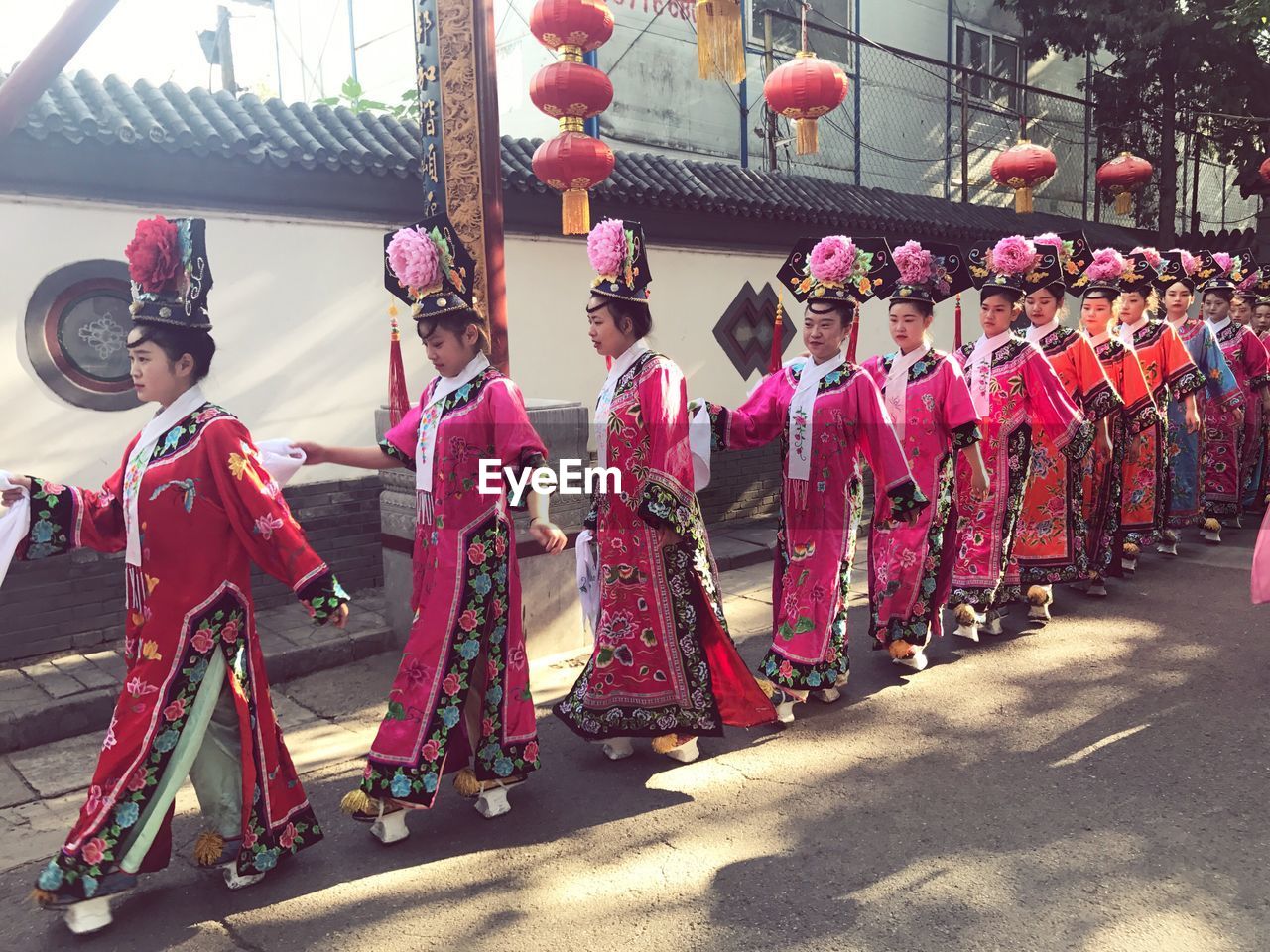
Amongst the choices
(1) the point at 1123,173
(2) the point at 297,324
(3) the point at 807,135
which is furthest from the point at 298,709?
(1) the point at 1123,173

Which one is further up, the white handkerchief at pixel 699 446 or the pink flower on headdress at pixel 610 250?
the pink flower on headdress at pixel 610 250

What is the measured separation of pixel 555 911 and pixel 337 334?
433cm

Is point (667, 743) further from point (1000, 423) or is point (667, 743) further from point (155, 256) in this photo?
point (1000, 423)

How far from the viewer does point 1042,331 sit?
616 centimetres

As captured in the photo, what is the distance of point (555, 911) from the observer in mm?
2938

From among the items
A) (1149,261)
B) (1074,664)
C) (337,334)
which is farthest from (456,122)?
(1149,261)

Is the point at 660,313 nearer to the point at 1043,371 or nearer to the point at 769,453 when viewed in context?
the point at 769,453

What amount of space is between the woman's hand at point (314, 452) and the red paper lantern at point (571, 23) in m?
3.35

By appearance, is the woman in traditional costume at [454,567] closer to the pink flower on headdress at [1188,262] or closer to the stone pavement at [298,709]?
the stone pavement at [298,709]

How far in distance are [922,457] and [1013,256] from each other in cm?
132

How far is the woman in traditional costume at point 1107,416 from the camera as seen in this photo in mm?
6449

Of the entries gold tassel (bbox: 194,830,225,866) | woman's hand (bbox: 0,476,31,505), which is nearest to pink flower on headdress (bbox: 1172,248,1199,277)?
gold tassel (bbox: 194,830,225,866)

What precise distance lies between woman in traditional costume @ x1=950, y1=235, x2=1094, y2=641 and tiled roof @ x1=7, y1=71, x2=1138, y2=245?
120 inches

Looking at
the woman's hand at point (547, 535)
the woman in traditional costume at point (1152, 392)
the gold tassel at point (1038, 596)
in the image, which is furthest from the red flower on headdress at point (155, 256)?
the woman in traditional costume at point (1152, 392)
